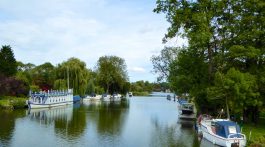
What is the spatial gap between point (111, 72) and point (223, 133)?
95.8m

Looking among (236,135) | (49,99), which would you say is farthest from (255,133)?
(49,99)

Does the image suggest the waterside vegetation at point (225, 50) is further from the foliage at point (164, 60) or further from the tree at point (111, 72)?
the tree at point (111, 72)

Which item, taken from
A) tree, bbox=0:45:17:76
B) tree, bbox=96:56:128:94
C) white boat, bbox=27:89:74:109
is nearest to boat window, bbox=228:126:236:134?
white boat, bbox=27:89:74:109

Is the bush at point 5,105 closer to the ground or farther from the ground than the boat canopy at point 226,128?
farther from the ground

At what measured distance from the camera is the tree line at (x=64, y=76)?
73688 millimetres

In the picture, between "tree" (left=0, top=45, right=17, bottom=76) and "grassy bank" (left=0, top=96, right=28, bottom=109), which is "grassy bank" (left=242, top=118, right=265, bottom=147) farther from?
"tree" (left=0, top=45, right=17, bottom=76)

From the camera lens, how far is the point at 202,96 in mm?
40625

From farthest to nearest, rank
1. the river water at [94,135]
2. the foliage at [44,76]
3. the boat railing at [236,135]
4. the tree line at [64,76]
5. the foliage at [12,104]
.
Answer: the foliage at [44,76]
the tree line at [64,76]
the foliage at [12,104]
the river water at [94,135]
the boat railing at [236,135]

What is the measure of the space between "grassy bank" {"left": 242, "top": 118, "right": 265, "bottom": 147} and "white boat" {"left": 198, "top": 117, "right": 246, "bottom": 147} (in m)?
0.80

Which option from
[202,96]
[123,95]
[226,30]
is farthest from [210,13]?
[123,95]

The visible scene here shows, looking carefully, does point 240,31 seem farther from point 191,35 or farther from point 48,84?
point 48,84

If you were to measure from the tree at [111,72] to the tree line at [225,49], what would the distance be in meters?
84.1

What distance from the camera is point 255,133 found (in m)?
31.1

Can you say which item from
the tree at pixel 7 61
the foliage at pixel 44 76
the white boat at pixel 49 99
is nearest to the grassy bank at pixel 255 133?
the white boat at pixel 49 99
